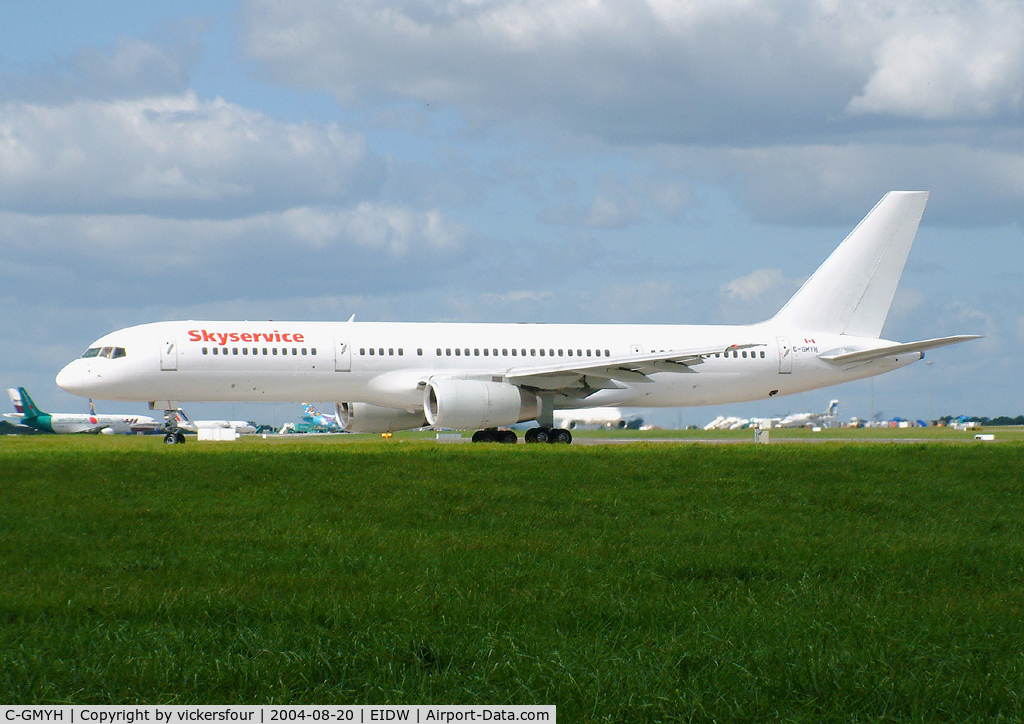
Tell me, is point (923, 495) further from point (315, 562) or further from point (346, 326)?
point (346, 326)

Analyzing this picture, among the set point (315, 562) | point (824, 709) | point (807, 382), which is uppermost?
point (807, 382)

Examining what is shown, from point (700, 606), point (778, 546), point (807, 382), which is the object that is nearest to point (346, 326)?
point (807, 382)

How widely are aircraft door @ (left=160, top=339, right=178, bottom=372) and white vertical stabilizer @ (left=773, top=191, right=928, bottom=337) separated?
20689 mm

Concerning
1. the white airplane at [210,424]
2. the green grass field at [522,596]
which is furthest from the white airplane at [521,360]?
the white airplane at [210,424]

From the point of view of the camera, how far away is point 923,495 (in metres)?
14.9

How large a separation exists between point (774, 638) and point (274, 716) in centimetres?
317

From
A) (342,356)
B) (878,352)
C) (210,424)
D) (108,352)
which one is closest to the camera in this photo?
(108,352)

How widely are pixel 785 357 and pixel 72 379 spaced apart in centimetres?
2281

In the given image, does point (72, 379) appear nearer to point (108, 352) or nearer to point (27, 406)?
point (108, 352)

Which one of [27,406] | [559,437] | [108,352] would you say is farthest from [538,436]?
[27,406]

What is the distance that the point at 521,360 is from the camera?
116 feet

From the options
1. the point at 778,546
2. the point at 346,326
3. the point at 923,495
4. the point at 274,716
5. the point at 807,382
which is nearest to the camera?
the point at 274,716

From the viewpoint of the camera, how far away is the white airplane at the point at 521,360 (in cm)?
3198

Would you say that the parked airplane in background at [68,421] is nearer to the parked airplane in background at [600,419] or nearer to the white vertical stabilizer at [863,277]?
the parked airplane in background at [600,419]
